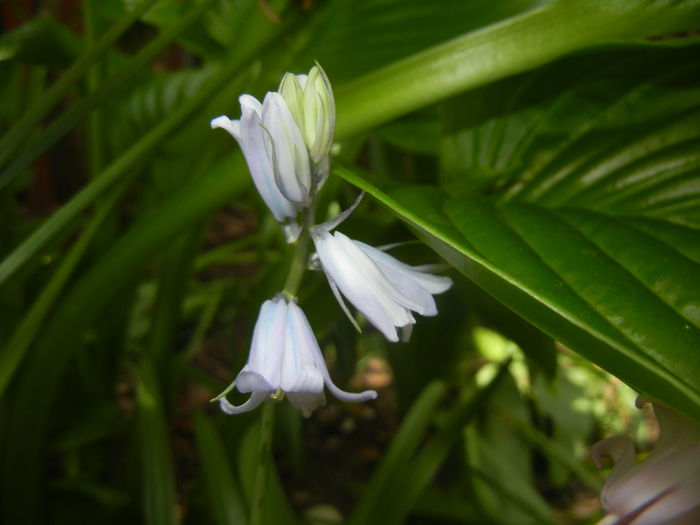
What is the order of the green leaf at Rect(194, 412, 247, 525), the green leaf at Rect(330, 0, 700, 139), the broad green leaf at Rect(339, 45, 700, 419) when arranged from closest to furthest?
Result: 1. the broad green leaf at Rect(339, 45, 700, 419)
2. the green leaf at Rect(330, 0, 700, 139)
3. the green leaf at Rect(194, 412, 247, 525)

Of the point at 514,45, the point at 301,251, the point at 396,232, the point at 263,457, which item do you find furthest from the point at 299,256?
the point at 396,232

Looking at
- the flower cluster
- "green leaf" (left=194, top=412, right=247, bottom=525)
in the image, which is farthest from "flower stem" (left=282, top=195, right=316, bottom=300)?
"green leaf" (left=194, top=412, right=247, bottom=525)

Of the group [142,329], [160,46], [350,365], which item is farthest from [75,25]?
[350,365]

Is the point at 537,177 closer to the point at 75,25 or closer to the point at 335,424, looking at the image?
the point at 335,424

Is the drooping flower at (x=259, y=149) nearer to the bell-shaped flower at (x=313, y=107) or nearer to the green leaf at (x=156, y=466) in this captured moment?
the bell-shaped flower at (x=313, y=107)

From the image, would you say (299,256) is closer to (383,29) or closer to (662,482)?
(662,482)

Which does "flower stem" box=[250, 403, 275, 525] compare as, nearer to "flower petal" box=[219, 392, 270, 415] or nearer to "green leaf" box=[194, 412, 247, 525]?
"flower petal" box=[219, 392, 270, 415]
